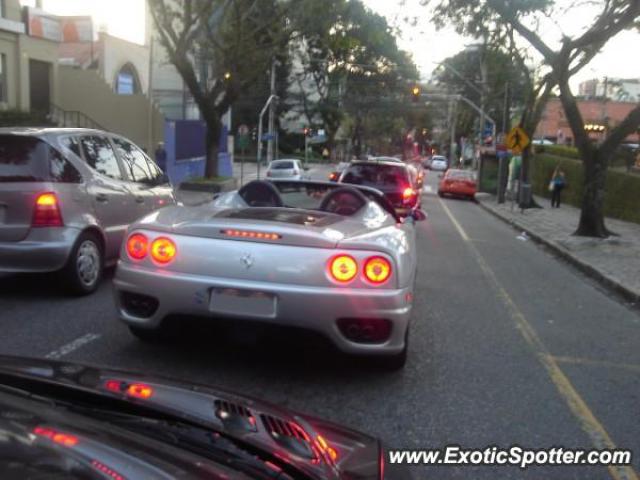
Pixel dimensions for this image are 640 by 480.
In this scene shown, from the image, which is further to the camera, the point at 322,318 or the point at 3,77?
the point at 3,77

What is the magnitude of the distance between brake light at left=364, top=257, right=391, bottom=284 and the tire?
3.50 meters

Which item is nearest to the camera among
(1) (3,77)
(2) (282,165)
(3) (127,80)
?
(1) (3,77)

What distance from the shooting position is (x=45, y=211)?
6.61 metres

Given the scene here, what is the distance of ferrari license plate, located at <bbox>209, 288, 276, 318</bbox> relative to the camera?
4393 millimetres

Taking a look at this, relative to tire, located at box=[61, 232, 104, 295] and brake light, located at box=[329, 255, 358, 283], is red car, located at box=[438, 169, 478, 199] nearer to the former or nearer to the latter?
tire, located at box=[61, 232, 104, 295]

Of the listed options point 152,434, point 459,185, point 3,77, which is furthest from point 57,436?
point 459,185

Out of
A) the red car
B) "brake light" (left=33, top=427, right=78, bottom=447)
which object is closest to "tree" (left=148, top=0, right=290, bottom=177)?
the red car

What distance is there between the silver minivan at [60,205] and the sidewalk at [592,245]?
21.8 ft

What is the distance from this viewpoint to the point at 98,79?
27.2 m

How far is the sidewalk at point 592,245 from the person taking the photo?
10.7m

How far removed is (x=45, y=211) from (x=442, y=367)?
393cm

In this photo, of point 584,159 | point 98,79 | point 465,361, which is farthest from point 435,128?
point 465,361

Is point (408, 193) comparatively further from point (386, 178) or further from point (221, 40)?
point (221, 40)

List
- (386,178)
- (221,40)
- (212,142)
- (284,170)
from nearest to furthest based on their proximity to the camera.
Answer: (386,178)
(221,40)
(212,142)
(284,170)
